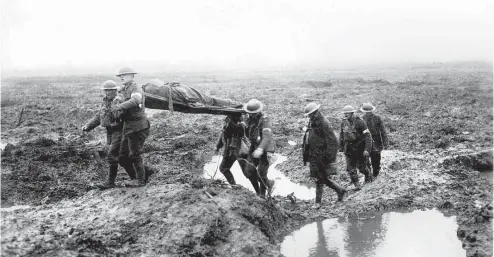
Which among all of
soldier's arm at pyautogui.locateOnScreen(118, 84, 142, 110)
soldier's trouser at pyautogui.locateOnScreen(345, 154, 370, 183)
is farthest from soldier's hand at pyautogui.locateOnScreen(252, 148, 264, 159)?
soldier's trouser at pyautogui.locateOnScreen(345, 154, 370, 183)

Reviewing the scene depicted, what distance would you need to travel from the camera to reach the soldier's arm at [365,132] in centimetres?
715

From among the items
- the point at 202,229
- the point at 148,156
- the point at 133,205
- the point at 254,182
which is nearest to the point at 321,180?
the point at 254,182

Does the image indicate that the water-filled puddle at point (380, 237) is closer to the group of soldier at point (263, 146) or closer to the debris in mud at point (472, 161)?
the group of soldier at point (263, 146)

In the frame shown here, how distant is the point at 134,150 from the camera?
19.3 feet

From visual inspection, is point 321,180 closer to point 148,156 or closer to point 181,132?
point 148,156

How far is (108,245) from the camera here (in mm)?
4434

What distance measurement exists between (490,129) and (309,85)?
1854 cm

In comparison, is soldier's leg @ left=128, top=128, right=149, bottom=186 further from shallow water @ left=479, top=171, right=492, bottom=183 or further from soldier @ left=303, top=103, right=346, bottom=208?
shallow water @ left=479, top=171, right=492, bottom=183

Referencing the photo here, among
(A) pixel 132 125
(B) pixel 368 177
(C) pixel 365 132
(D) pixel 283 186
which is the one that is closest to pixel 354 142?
(C) pixel 365 132

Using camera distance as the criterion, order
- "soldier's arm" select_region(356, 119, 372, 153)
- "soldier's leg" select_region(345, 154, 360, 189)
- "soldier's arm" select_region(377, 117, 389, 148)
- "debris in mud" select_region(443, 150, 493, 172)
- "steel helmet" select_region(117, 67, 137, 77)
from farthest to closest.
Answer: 1. "debris in mud" select_region(443, 150, 493, 172)
2. "soldier's arm" select_region(377, 117, 389, 148)
3. "soldier's leg" select_region(345, 154, 360, 189)
4. "soldier's arm" select_region(356, 119, 372, 153)
5. "steel helmet" select_region(117, 67, 137, 77)

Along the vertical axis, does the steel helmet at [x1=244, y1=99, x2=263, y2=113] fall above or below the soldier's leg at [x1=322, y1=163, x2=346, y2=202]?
above

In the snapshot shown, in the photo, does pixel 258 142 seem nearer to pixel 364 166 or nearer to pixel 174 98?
pixel 174 98

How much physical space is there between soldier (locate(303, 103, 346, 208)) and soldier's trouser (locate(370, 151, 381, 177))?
5.44ft

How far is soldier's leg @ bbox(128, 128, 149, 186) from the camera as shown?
587 centimetres
